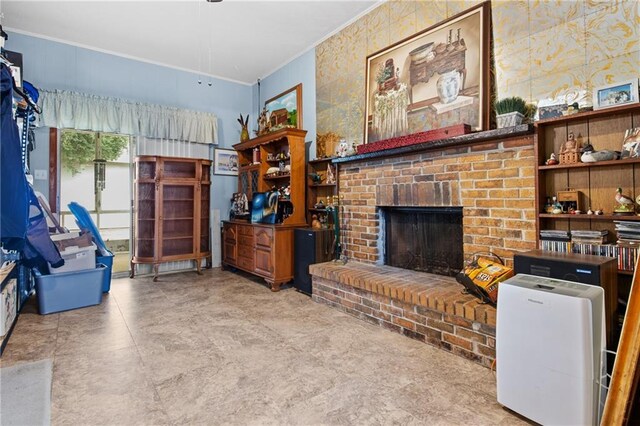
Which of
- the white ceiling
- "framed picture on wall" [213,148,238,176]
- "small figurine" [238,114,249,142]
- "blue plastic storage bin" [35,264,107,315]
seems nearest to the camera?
"blue plastic storage bin" [35,264,107,315]

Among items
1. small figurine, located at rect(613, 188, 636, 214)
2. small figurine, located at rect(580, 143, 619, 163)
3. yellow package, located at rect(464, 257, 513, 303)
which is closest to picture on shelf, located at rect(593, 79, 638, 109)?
small figurine, located at rect(580, 143, 619, 163)

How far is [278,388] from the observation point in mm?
1931

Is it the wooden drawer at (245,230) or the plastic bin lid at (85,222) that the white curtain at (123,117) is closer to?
the plastic bin lid at (85,222)

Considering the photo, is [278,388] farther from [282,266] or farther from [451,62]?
[451,62]

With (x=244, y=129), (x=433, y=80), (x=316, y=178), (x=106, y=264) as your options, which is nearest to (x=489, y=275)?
(x=433, y=80)

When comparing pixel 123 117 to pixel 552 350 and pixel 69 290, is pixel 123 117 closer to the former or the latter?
pixel 69 290

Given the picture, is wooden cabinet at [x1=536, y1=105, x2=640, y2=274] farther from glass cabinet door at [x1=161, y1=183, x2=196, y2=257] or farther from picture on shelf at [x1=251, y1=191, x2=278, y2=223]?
glass cabinet door at [x1=161, y1=183, x2=196, y2=257]

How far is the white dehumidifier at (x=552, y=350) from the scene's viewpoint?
1.44 meters

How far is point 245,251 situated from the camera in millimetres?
4742

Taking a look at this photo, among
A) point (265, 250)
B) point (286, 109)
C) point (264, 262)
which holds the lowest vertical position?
point (264, 262)

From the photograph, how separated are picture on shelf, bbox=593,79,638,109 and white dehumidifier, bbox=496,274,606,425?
45.4 inches

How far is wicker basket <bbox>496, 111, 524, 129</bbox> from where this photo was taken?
2393 mm

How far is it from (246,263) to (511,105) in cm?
363

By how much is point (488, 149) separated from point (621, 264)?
1.13 m
